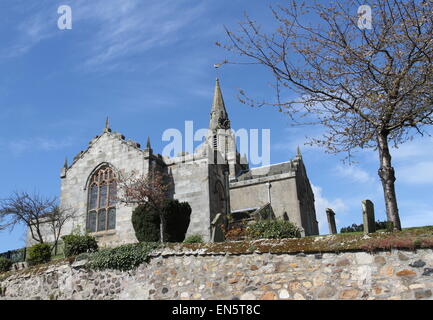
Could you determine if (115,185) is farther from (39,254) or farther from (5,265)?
(5,265)

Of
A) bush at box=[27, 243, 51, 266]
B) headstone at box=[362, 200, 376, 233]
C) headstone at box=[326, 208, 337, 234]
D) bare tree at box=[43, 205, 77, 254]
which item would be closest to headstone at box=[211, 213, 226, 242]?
headstone at box=[362, 200, 376, 233]

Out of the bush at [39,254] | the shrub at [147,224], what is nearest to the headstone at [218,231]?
the shrub at [147,224]

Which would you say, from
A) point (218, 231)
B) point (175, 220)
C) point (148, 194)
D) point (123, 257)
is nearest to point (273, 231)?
point (218, 231)

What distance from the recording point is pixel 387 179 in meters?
14.5

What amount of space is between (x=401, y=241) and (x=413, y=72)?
19.1 feet

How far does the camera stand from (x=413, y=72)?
13875 mm

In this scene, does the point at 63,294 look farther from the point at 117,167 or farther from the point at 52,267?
the point at 117,167

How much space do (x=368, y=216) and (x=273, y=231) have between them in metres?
3.60

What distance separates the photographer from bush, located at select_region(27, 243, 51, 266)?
69.1 ft

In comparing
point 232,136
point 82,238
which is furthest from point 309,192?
point 82,238

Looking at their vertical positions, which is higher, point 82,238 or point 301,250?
point 82,238

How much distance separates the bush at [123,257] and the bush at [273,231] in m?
4.10

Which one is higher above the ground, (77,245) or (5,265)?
(77,245)

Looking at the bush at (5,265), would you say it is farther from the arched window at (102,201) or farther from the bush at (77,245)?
the arched window at (102,201)
